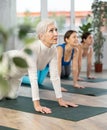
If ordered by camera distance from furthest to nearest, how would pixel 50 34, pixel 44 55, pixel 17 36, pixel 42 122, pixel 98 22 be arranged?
1. pixel 98 22
2. pixel 44 55
3. pixel 50 34
4. pixel 42 122
5. pixel 17 36

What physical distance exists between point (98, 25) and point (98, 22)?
0.21 feet

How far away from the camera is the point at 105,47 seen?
6512 millimetres

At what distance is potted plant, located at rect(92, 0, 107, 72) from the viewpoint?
19.4 ft

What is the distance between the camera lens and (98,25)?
Result: 5.96 meters

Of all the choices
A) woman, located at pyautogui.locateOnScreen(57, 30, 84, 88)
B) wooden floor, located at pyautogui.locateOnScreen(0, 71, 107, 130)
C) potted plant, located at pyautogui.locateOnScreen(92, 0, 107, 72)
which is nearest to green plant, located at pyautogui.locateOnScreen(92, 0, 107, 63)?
potted plant, located at pyautogui.locateOnScreen(92, 0, 107, 72)

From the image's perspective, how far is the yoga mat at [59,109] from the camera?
2.58 m

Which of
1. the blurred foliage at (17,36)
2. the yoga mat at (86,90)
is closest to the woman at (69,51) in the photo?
the yoga mat at (86,90)

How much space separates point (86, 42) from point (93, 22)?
4.43ft

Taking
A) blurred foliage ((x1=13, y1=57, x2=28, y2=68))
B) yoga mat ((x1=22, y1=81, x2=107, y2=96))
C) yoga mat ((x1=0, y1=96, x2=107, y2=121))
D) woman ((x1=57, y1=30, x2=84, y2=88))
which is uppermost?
blurred foliage ((x1=13, y1=57, x2=28, y2=68))

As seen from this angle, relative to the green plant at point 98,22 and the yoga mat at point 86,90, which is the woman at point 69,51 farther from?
the green plant at point 98,22

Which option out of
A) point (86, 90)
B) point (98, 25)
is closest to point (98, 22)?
point (98, 25)

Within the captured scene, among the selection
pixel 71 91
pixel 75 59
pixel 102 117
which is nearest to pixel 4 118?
pixel 102 117

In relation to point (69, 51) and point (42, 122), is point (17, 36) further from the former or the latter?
point (69, 51)

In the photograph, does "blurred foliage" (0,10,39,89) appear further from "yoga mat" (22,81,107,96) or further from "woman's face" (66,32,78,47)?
"woman's face" (66,32,78,47)
